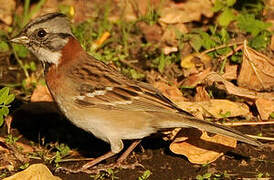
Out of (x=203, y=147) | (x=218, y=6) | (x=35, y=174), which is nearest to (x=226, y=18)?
(x=218, y=6)

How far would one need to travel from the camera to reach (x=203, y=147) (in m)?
4.69

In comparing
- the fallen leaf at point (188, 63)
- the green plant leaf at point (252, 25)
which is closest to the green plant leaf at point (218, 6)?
the green plant leaf at point (252, 25)

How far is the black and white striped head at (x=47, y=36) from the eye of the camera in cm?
486

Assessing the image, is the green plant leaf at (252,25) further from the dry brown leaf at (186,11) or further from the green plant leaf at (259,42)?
the dry brown leaf at (186,11)

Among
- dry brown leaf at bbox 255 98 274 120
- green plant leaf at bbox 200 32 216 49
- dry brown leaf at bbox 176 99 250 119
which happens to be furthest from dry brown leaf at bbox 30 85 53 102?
dry brown leaf at bbox 255 98 274 120

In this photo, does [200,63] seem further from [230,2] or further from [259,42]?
[230,2]

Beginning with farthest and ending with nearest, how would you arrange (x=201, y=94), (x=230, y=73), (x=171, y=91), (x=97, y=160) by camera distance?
(x=230, y=73) → (x=171, y=91) → (x=201, y=94) → (x=97, y=160)

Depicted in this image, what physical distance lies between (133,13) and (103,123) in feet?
8.78

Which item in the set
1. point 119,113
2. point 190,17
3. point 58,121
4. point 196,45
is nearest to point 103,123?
point 119,113

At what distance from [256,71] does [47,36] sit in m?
1.89

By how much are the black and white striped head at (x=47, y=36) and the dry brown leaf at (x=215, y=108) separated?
112 cm

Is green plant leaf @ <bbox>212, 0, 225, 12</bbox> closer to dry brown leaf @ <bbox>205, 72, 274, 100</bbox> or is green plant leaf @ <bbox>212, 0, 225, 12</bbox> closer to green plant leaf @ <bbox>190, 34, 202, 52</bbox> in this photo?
green plant leaf @ <bbox>190, 34, 202, 52</bbox>

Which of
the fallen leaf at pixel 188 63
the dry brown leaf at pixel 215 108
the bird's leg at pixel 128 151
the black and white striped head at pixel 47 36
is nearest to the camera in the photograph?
the bird's leg at pixel 128 151

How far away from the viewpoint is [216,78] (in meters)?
5.27
